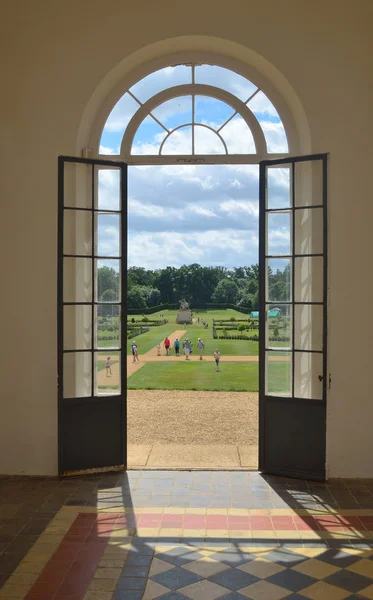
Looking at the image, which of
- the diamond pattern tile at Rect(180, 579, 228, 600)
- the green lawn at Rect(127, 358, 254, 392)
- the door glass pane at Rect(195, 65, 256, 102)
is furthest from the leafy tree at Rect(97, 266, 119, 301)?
the green lawn at Rect(127, 358, 254, 392)

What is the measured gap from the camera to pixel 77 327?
484cm

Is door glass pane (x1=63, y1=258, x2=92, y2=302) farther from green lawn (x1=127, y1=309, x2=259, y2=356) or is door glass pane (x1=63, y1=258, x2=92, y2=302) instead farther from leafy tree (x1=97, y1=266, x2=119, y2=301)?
green lawn (x1=127, y1=309, x2=259, y2=356)

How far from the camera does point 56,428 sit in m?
4.75

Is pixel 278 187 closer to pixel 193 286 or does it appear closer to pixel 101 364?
pixel 101 364

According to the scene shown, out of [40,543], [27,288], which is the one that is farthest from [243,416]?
[40,543]

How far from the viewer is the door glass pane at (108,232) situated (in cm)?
489

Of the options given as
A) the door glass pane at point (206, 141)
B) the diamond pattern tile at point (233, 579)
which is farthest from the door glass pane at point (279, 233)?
the diamond pattern tile at point (233, 579)

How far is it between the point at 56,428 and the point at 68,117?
8.58 ft

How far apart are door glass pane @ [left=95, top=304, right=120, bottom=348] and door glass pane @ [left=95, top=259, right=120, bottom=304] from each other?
2.7 inches

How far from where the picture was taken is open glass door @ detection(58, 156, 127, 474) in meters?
4.75

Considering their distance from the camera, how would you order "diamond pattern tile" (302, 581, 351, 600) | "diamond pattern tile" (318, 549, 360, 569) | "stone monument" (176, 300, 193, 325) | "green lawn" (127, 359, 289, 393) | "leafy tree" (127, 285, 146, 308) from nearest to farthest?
"diamond pattern tile" (302, 581, 351, 600)
"diamond pattern tile" (318, 549, 360, 569)
"green lawn" (127, 359, 289, 393)
"leafy tree" (127, 285, 146, 308)
"stone monument" (176, 300, 193, 325)

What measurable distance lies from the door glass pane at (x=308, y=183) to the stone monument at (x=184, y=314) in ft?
70.0

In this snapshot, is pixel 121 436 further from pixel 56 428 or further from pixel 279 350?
pixel 279 350

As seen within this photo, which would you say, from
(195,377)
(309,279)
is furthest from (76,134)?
(195,377)
